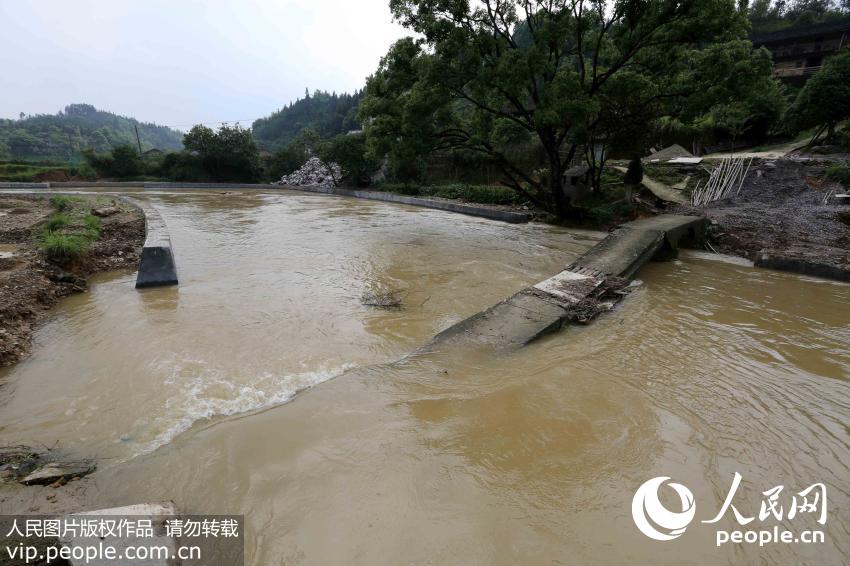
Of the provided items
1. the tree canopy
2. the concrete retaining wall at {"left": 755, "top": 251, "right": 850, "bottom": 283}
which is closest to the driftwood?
the tree canopy

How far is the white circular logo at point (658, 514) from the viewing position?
2.10m

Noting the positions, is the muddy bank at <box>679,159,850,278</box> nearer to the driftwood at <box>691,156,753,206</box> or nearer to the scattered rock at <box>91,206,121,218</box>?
the driftwood at <box>691,156,753,206</box>

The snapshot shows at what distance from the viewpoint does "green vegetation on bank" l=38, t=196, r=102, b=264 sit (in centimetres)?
635

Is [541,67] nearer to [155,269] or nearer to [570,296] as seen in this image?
[570,296]

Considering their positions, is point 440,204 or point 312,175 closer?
point 440,204

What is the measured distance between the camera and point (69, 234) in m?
7.40

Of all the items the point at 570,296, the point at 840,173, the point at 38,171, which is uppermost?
the point at 38,171

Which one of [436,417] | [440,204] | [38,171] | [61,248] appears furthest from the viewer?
[38,171]

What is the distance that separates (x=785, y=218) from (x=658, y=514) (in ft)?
37.3

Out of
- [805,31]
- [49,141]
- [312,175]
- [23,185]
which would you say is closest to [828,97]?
[805,31]

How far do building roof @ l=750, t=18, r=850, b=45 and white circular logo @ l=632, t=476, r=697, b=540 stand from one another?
3754 centimetres

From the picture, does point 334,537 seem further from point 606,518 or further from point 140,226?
point 140,226

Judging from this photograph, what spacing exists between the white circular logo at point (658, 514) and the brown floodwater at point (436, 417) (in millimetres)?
49

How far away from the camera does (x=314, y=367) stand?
383 centimetres
